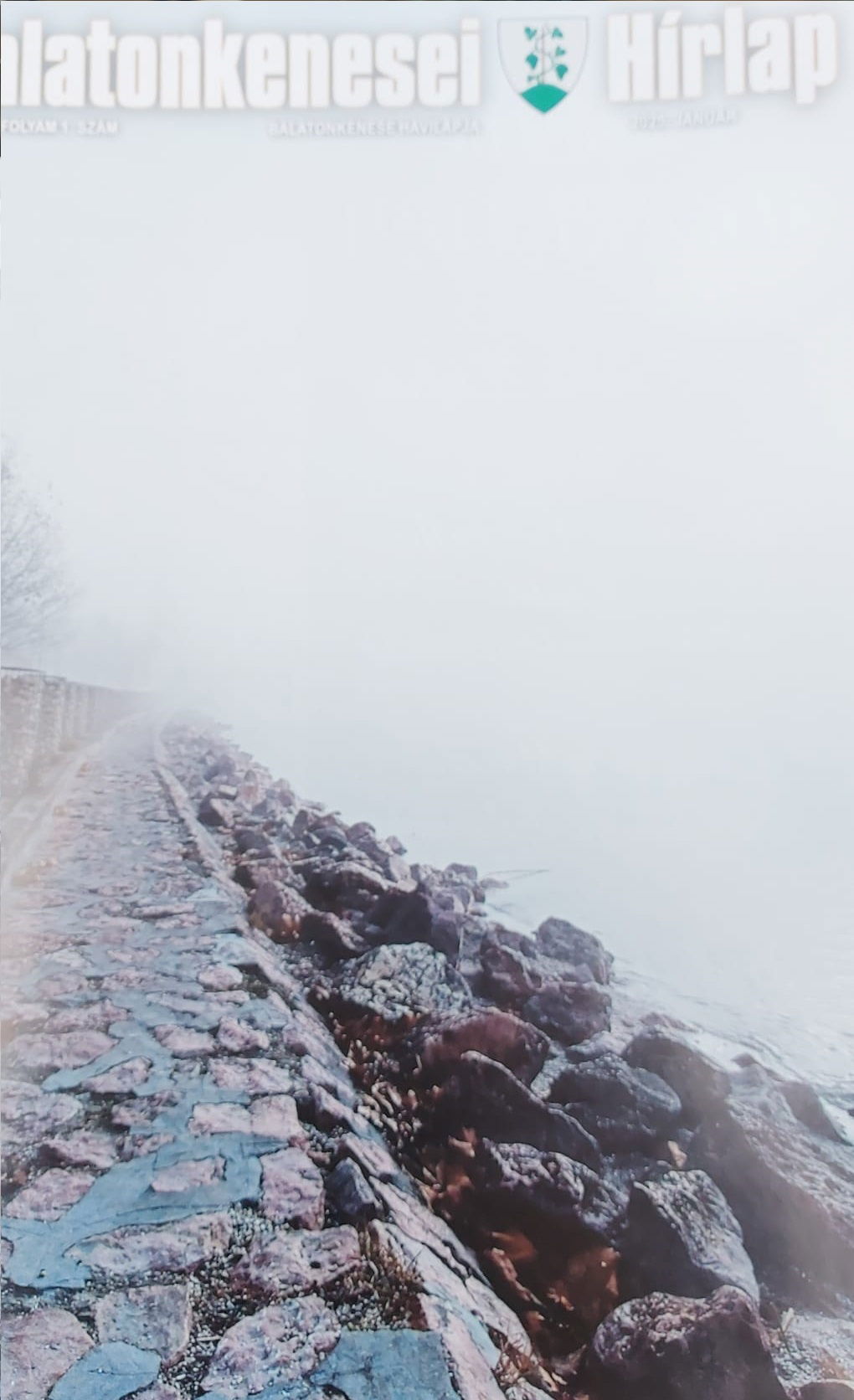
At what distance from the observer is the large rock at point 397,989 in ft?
7.06

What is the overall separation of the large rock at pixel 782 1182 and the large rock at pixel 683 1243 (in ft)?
0.20

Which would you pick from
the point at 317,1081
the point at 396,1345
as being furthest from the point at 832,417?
the point at 396,1345

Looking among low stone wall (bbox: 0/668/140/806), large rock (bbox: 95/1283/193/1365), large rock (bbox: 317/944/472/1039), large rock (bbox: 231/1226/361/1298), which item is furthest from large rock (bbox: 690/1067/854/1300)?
low stone wall (bbox: 0/668/140/806)

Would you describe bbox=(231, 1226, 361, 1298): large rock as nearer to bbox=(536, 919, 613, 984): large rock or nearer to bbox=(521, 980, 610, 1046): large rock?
bbox=(521, 980, 610, 1046): large rock

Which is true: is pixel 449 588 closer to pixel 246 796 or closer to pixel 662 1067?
pixel 246 796

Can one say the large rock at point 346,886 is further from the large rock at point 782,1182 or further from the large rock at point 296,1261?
the large rock at point 782,1182

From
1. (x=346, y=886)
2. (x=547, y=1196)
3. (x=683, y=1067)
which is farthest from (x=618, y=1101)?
(x=346, y=886)

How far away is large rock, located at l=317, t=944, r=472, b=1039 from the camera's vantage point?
215 cm

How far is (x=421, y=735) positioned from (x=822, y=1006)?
1.44 m

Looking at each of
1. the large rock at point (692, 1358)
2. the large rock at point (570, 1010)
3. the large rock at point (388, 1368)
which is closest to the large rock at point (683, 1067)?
the large rock at point (570, 1010)

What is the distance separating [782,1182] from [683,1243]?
32cm

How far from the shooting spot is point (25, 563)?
222cm

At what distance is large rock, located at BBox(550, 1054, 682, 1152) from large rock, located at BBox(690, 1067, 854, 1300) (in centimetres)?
11

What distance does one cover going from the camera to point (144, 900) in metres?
2.50
